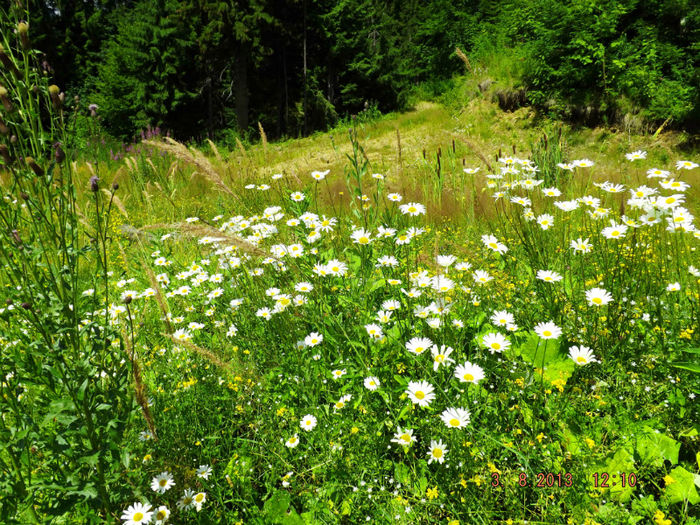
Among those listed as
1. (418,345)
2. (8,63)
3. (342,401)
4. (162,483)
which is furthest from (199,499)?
(8,63)

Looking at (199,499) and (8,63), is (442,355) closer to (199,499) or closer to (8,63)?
(199,499)

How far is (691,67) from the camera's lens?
23.5ft

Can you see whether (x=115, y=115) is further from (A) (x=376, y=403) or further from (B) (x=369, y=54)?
(A) (x=376, y=403)

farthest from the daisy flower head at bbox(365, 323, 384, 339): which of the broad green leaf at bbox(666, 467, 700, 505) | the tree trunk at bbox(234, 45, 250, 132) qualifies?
the tree trunk at bbox(234, 45, 250, 132)

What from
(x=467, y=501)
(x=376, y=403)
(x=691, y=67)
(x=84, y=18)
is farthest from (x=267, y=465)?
(x=84, y=18)

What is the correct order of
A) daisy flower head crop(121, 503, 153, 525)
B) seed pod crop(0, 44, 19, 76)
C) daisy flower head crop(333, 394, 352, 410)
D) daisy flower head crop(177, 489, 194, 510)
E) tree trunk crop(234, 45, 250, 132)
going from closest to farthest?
seed pod crop(0, 44, 19, 76) < daisy flower head crop(121, 503, 153, 525) < daisy flower head crop(177, 489, 194, 510) < daisy flower head crop(333, 394, 352, 410) < tree trunk crop(234, 45, 250, 132)

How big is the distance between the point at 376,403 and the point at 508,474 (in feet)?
1.79

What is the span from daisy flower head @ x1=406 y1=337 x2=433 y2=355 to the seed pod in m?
1.63

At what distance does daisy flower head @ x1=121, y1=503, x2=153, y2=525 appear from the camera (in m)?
1.33

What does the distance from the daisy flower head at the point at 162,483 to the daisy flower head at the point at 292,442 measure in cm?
44

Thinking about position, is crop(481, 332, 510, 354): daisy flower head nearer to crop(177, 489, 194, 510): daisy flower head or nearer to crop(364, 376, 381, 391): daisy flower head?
crop(364, 376, 381, 391): daisy flower head

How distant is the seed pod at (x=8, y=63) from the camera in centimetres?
107

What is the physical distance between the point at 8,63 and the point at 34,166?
13.6 inches

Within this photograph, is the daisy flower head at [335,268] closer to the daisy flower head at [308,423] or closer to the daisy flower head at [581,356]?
the daisy flower head at [308,423]
